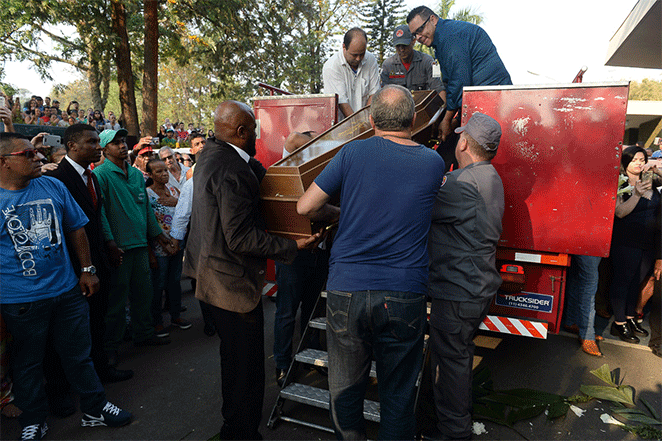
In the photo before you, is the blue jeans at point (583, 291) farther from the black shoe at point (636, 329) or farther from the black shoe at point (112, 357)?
the black shoe at point (112, 357)

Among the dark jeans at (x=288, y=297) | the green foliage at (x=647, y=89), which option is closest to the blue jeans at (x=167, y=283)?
the dark jeans at (x=288, y=297)

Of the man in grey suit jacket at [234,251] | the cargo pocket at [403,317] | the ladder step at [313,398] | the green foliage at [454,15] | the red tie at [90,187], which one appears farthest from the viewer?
the green foliage at [454,15]

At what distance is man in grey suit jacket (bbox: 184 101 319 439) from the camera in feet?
7.56

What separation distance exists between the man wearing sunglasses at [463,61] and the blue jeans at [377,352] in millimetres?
2251

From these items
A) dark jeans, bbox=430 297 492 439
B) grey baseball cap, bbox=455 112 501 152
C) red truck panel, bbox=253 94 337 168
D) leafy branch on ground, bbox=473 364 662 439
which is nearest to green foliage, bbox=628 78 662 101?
leafy branch on ground, bbox=473 364 662 439

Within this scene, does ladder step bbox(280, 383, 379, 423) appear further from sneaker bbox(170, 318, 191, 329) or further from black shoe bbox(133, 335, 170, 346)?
sneaker bbox(170, 318, 191, 329)

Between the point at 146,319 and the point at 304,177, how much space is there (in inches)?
117

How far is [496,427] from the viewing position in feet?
10.0

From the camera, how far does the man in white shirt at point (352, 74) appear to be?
441cm

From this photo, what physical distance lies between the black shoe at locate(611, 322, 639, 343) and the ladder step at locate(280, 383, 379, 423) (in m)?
3.62

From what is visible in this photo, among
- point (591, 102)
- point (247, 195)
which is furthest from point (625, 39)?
point (247, 195)

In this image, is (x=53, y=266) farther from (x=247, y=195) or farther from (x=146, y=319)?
(x=146, y=319)

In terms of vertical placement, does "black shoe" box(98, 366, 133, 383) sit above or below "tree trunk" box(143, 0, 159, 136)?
below

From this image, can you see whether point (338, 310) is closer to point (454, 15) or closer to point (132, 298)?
point (132, 298)
